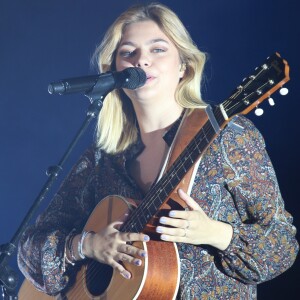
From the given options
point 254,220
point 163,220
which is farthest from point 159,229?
point 254,220

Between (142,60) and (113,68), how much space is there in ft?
1.18

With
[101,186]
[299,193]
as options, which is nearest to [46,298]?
[101,186]

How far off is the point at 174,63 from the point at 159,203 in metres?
0.70

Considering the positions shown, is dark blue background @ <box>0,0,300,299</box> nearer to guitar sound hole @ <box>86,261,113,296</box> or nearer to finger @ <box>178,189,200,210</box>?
guitar sound hole @ <box>86,261,113,296</box>

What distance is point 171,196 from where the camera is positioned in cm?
202

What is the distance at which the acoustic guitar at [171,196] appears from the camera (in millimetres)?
1825

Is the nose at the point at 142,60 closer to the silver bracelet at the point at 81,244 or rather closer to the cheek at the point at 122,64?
the cheek at the point at 122,64

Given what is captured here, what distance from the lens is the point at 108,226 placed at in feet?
7.27

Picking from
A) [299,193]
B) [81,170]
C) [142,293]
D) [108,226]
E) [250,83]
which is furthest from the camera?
[299,193]

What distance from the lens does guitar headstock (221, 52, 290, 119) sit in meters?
1.78

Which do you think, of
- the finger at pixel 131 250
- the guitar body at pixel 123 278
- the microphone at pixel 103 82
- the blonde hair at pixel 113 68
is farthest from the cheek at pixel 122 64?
the finger at pixel 131 250

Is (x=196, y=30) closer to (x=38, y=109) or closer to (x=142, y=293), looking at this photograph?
(x=38, y=109)

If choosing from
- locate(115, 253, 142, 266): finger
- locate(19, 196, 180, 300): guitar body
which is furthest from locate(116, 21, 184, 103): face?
locate(115, 253, 142, 266): finger

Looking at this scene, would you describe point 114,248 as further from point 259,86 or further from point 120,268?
point 259,86
